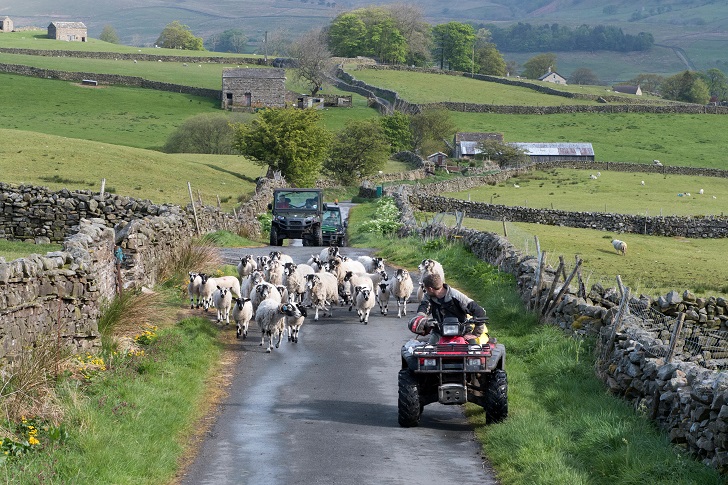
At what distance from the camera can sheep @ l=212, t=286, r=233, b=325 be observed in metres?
22.3

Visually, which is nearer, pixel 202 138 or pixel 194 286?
pixel 194 286

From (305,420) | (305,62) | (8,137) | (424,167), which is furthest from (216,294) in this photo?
(305,62)

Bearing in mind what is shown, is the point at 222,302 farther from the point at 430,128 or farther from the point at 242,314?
the point at 430,128

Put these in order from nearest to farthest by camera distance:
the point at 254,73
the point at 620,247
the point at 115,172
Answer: the point at 620,247 < the point at 115,172 < the point at 254,73

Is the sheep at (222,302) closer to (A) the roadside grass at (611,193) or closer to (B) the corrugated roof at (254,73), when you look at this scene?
(A) the roadside grass at (611,193)

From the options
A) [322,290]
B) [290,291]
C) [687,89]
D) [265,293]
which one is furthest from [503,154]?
[687,89]

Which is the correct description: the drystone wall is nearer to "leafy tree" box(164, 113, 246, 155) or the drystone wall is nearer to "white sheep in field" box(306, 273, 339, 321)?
"white sheep in field" box(306, 273, 339, 321)

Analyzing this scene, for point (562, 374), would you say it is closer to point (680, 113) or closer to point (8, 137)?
point (8, 137)

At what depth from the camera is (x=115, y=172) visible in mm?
61156

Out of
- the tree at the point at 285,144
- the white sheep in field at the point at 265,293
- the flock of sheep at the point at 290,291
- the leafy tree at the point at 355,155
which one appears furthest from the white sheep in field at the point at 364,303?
the leafy tree at the point at 355,155

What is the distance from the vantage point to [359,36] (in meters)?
187

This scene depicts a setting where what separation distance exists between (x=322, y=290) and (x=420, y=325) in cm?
918

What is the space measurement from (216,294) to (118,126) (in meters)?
85.5

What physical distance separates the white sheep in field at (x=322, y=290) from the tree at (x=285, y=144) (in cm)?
4979
